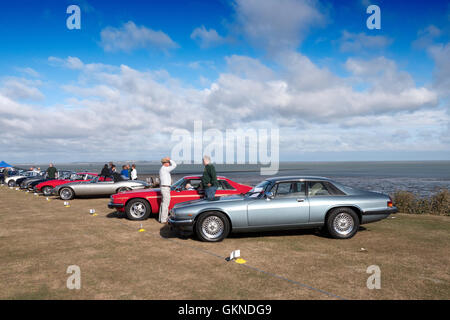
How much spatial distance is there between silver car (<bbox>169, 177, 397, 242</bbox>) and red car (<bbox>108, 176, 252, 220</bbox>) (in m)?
2.26

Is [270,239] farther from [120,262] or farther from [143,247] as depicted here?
[120,262]

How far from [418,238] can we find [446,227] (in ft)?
5.89

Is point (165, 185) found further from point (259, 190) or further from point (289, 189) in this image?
point (289, 189)

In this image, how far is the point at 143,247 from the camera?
20.5ft

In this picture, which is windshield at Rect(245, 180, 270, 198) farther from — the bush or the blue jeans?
the bush

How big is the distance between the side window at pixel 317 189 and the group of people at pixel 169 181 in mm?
2702

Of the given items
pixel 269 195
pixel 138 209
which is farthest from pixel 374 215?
pixel 138 209

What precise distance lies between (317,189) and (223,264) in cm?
314

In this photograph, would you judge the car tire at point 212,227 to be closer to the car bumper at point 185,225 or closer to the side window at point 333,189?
the car bumper at point 185,225

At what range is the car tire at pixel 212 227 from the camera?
6.60 metres

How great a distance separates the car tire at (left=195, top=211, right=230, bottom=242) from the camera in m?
6.60

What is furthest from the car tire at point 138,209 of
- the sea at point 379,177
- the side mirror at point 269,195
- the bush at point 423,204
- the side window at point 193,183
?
the sea at point 379,177
